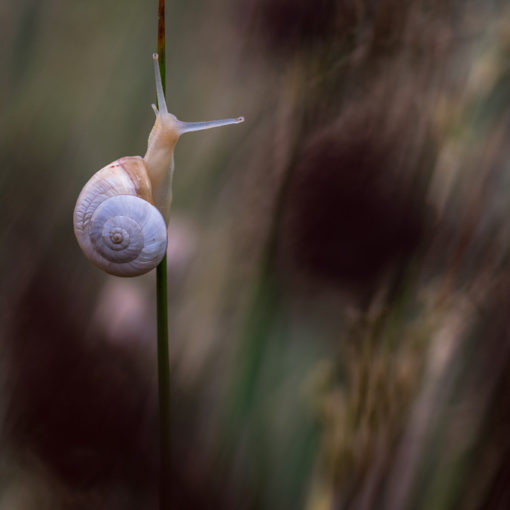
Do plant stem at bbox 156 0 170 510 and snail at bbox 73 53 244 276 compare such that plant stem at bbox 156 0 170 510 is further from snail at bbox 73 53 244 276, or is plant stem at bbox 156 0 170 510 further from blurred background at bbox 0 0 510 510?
blurred background at bbox 0 0 510 510

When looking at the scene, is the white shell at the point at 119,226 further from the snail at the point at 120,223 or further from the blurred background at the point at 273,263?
the blurred background at the point at 273,263

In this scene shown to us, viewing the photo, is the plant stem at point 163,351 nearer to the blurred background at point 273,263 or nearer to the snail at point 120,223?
the snail at point 120,223

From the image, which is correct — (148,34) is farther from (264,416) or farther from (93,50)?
(264,416)

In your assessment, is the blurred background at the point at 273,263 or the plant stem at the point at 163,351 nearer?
the plant stem at the point at 163,351

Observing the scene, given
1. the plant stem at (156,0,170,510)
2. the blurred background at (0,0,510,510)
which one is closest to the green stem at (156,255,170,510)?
the plant stem at (156,0,170,510)

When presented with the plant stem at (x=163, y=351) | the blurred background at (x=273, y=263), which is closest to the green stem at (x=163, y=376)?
the plant stem at (x=163, y=351)

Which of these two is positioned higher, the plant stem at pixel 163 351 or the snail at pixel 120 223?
the snail at pixel 120 223
